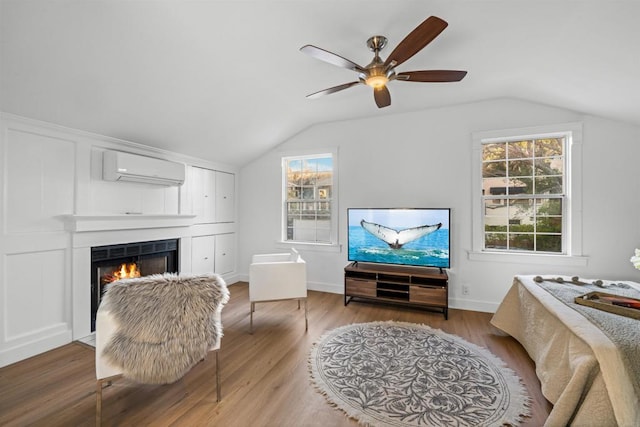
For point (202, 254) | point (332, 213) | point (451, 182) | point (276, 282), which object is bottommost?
point (276, 282)

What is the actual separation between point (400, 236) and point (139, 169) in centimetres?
318

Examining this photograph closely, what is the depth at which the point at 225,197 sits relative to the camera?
4441 mm

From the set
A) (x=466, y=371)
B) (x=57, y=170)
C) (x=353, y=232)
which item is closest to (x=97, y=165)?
(x=57, y=170)

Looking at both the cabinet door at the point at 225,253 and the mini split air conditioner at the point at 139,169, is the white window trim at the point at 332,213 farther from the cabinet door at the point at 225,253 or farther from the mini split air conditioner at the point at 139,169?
the mini split air conditioner at the point at 139,169

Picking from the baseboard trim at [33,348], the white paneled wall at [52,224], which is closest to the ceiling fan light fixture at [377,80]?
the white paneled wall at [52,224]

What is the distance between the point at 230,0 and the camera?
1.71m

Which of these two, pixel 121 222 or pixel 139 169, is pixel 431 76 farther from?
pixel 121 222

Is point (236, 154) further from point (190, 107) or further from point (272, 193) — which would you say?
point (190, 107)

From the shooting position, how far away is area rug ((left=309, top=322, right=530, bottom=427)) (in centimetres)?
160

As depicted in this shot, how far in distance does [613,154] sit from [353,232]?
2.96 metres

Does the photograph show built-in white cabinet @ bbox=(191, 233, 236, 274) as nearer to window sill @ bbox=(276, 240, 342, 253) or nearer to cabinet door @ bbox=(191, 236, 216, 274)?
cabinet door @ bbox=(191, 236, 216, 274)

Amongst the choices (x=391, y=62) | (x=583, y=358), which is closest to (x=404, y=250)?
(x=583, y=358)

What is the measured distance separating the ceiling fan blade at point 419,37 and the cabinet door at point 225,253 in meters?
3.67

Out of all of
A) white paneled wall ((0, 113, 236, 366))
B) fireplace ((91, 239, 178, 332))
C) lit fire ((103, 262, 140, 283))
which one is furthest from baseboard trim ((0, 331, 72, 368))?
lit fire ((103, 262, 140, 283))
